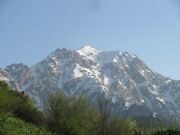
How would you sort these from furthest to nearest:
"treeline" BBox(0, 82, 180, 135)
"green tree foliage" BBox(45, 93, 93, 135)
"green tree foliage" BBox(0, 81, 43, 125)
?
1. "green tree foliage" BBox(0, 81, 43, 125)
2. "treeline" BBox(0, 82, 180, 135)
3. "green tree foliage" BBox(45, 93, 93, 135)

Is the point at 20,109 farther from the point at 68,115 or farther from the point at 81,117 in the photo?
the point at 81,117

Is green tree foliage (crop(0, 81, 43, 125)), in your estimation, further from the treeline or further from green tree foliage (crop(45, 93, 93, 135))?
green tree foliage (crop(45, 93, 93, 135))

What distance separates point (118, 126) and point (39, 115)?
50.3ft

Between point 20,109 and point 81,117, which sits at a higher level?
point 20,109

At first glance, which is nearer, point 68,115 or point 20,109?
point 68,115

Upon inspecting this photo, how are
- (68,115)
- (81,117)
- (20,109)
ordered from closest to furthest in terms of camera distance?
1. (81,117)
2. (68,115)
3. (20,109)

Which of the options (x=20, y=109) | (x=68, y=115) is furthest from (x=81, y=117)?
(x=20, y=109)

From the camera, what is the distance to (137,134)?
185ft

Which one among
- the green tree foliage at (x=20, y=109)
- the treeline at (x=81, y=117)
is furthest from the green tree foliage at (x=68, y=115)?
the green tree foliage at (x=20, y=109)

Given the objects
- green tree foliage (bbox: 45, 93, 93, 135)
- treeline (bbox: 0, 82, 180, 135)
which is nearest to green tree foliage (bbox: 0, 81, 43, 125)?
treeline (bbox: 0, 82, 180, 135)

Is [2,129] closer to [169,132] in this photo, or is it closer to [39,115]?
[169,132]

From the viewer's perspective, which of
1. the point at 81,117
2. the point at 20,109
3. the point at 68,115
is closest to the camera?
the point at 81,117

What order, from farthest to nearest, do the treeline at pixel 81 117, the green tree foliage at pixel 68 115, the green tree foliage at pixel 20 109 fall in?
the green tree foliage at pixel 20 109
the treeline at pixel 81 117
the green tree foliage at pixel 68 115

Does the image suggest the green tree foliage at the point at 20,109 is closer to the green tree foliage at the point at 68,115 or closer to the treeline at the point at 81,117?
the treeline at the point at 81,117
